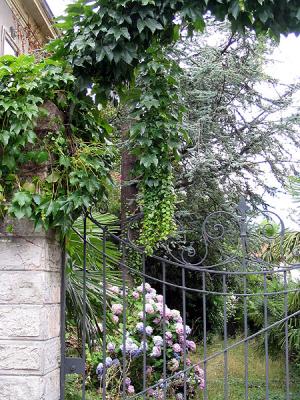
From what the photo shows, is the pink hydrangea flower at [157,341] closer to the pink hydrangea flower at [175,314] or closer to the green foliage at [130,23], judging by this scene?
the pink hydrangea flower at [175,314]

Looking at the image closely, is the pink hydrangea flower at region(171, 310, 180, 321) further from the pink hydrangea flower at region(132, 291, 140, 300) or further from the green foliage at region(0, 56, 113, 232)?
the green foliage at region(0, 56, 113, 232)

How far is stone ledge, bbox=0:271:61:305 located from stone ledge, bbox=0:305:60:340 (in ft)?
0.11

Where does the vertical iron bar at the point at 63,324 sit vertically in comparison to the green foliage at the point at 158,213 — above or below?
below

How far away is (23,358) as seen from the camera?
7.61ft

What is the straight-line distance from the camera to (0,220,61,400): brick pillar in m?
2.31

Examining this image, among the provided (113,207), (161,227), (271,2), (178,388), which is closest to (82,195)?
(161,227)

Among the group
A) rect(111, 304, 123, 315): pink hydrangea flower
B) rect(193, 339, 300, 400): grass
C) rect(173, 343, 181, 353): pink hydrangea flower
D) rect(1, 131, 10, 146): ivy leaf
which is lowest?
rect(193, 339, 300, 400): grass

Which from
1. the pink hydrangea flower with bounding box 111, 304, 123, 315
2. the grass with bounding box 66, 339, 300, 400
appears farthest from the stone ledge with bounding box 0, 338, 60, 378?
the pink hydrangea flower with bounding box 111, 304, 123, 315

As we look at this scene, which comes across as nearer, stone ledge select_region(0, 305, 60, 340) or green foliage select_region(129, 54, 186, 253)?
stone ledge select_region(0, 305, 60, 340)

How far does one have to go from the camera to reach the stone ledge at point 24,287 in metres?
2.36

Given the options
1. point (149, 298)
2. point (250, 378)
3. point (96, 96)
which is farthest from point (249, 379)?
point (96, 96)

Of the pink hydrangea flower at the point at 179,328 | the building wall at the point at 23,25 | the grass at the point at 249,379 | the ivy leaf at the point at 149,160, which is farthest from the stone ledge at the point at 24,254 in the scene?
the building wall at the point at 23,25

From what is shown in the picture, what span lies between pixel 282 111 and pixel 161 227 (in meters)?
5.89

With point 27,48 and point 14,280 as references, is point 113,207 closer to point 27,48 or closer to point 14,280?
point 27,48
